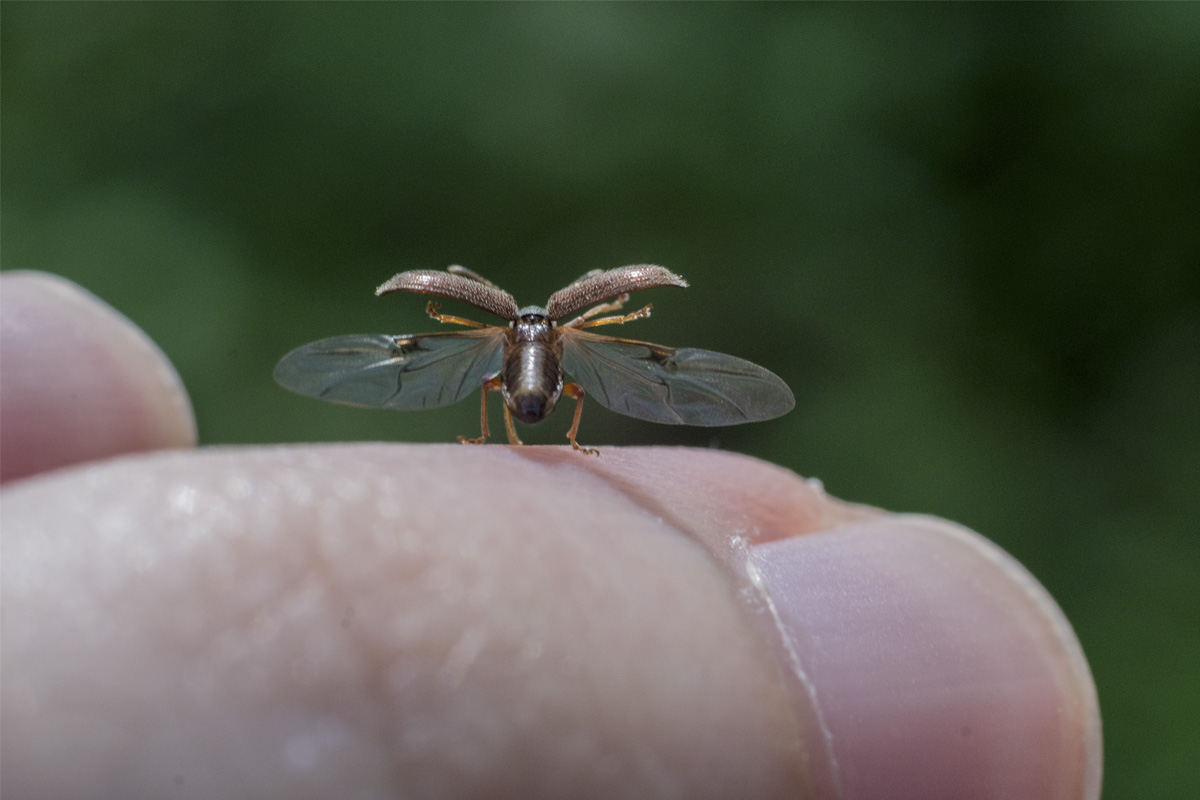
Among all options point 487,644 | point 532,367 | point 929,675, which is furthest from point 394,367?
point 929,675

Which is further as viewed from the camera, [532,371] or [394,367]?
[394,367]

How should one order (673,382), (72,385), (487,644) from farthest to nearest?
(673,382)
(72,385)
(487,644)

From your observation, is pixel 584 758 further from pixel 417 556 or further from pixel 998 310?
pixel 998 310

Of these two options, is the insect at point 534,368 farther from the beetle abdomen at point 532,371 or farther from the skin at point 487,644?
the skin at point 487,644

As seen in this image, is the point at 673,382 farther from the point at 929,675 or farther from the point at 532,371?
the point at 929,675

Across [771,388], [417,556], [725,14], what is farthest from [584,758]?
[725,14]
